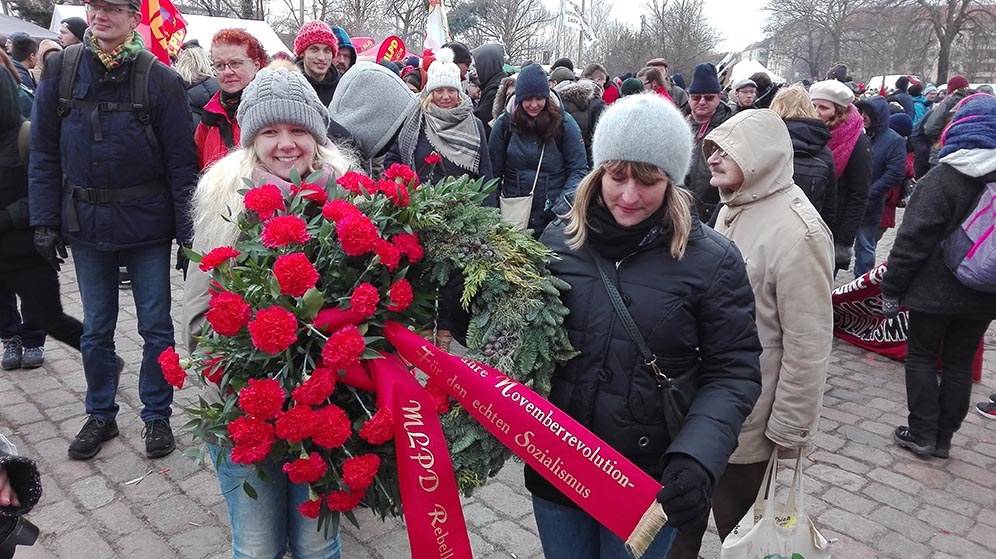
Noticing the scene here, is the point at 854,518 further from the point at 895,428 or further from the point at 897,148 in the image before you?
the point at 897,148

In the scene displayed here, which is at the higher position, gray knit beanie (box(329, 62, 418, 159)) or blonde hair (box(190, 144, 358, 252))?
gray knit beanie (box(329, 62, 418, 159))

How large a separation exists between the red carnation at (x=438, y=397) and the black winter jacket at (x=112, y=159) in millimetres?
2451

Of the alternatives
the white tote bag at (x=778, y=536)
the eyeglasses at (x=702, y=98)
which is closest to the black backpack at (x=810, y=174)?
the eyeglasses at (x=702, y=98)

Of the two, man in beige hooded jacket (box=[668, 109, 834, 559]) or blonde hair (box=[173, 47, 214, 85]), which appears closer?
man in beige hooded jacket (box=[668, 109, 834, 559])

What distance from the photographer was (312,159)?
2623 mm

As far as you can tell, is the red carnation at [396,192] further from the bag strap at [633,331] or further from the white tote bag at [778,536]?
the white tote bag at [778,536]

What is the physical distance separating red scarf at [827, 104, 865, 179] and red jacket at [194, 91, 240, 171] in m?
4.48

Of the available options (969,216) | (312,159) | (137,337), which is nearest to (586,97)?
(969,216)

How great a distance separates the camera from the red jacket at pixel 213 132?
4059mm

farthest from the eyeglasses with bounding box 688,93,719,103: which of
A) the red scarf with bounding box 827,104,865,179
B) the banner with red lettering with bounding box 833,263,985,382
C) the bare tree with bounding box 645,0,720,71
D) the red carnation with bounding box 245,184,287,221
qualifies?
the bare tree with bounding box 645,0,720,71

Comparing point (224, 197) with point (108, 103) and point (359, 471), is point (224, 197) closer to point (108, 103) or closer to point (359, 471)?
point (359, 471)

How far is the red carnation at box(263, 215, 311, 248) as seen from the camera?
75.0 inches

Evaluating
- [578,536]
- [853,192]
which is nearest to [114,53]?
[578,536]

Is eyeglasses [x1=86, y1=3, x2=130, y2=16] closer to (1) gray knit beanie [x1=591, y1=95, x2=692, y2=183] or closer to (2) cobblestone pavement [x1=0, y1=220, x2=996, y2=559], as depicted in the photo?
(2) cobblestone pavement [x1=0, y1=220, x2=996, y2=559]
